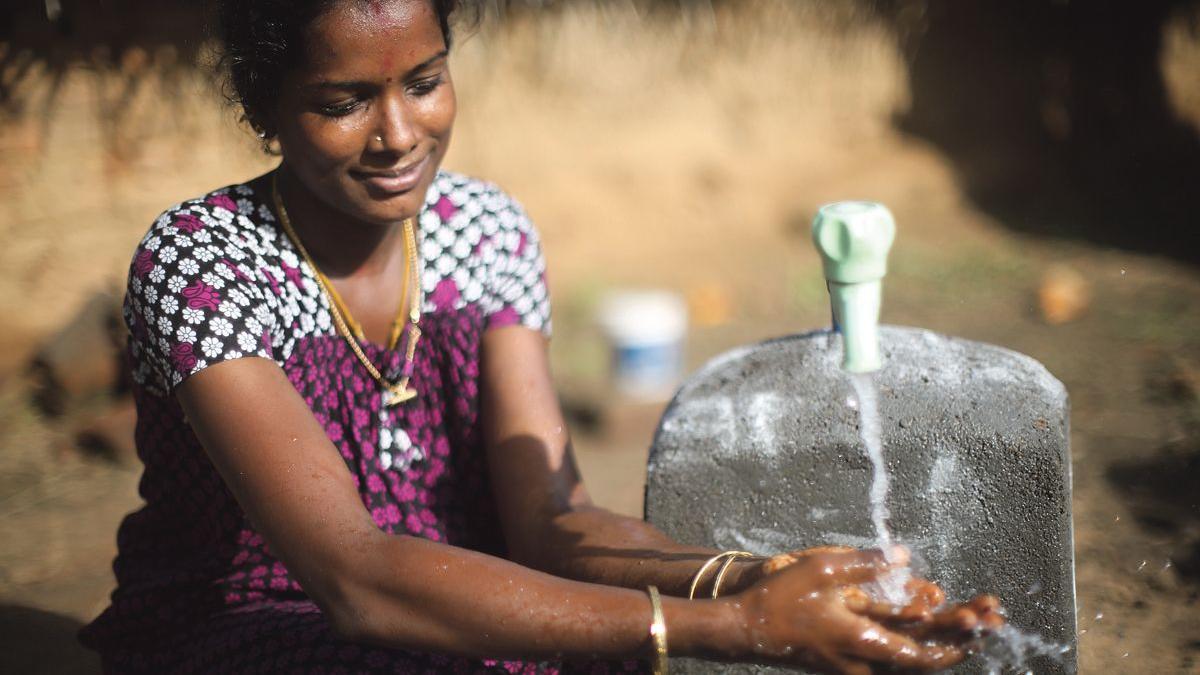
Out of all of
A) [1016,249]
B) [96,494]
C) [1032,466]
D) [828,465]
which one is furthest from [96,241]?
[1016,249]

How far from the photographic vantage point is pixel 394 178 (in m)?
1.90

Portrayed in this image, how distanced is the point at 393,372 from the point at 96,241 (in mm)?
3465

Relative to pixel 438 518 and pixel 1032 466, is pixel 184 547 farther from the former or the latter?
pixel 1032 466

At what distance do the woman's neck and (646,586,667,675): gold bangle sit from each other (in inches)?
37.3

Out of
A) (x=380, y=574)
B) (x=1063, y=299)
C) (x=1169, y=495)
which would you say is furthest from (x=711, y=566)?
(x=1063, y=299)

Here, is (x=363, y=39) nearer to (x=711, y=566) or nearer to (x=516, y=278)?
(x=516, y=278)

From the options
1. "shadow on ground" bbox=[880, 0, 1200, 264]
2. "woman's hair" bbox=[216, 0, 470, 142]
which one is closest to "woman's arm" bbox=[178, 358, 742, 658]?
"woman's hair" bbox=[216, 0, 470, 142]

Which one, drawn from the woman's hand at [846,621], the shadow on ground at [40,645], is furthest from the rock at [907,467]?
the shadow on ground at [40,645]

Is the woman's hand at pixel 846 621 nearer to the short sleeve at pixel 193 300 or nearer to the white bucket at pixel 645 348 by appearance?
the short sleeve at pixel 193 300

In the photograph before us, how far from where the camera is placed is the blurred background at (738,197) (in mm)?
3697

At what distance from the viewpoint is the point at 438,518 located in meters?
2.15

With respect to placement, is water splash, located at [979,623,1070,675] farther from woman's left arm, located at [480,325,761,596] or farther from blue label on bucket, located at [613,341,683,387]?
blue label on bucket, located at [613,341,683,387]

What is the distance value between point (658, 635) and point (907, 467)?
67cm

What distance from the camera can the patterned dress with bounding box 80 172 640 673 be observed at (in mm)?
1794
